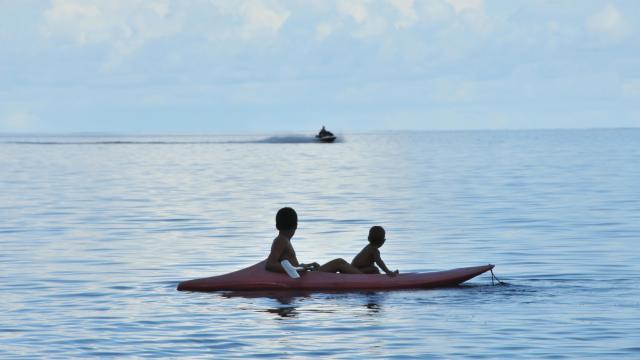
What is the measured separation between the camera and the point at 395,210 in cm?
3978

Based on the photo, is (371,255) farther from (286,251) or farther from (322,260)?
(322,260)

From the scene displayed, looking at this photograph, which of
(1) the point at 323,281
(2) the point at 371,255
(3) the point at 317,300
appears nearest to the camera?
(3) the point at 317,300

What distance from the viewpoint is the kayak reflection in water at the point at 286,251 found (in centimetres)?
1916

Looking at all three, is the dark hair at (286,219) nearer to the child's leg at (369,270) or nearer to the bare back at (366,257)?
the bare back at (366,257)

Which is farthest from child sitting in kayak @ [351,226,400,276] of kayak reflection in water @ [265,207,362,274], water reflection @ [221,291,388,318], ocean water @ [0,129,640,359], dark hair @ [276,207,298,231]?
dark hair @ [276,207,298,231]

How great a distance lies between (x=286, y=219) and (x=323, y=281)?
114 cm

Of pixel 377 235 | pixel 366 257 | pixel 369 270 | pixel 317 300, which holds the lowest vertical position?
pixel 317 300

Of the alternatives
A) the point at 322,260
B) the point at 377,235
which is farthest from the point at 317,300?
the point at 322,260

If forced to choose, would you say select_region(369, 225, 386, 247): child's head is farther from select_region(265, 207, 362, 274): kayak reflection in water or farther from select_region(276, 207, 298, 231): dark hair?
select_region(276, 207, 298, 231): dark hair

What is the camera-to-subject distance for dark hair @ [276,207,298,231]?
19094 mm

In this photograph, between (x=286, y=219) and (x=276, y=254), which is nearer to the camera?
(x=286, y=219)

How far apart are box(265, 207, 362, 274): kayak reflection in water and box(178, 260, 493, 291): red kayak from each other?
159mm

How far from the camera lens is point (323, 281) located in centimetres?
A: 1939

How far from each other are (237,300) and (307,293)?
3.78ft
